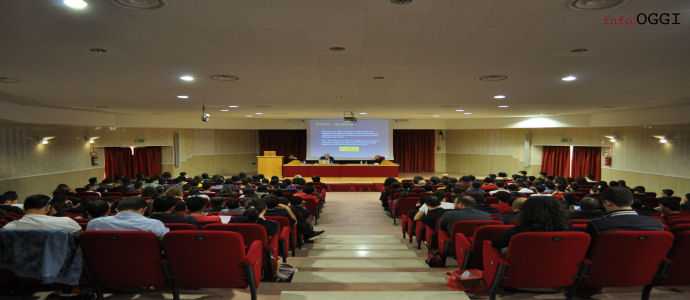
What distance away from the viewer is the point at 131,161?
17.8 metres

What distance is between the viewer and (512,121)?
18031 mm

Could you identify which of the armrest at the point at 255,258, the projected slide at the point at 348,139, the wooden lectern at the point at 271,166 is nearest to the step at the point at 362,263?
the armrest at the point at 255,258

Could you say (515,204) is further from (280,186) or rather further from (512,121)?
(512,121)

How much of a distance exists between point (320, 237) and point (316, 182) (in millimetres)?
4572

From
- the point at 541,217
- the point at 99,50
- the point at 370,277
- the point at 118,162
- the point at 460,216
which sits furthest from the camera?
the point at 118,162

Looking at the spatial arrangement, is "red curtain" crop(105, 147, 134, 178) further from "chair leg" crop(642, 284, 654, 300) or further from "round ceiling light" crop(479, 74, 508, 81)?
"chair leg" crop(642, 284, 654, 300)

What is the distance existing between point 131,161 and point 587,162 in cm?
2095

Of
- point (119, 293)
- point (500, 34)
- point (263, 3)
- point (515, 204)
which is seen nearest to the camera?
→ point (263, 3)

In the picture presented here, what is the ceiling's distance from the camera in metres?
3.12

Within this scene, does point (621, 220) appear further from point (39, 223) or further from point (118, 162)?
point (118, 162)

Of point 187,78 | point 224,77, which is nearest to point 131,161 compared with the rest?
point 187,78

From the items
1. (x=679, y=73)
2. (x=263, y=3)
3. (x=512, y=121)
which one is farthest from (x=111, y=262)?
(x=512, y=121)

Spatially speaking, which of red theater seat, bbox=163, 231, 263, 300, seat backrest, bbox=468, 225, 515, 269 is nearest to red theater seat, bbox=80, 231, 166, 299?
red theater seat, bbox=163, 231, 263, 300

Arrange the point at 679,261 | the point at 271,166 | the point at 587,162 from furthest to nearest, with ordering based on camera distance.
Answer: the point at 271,166 → the point at 587,162 → the point at 679,261
